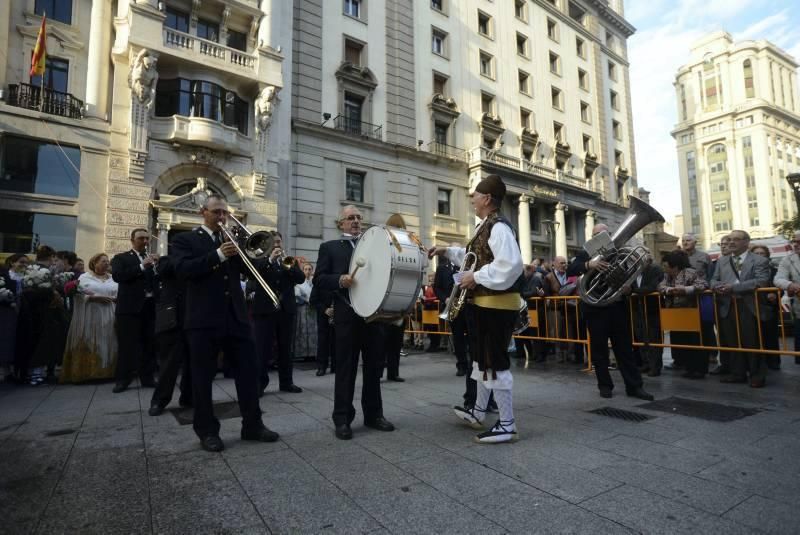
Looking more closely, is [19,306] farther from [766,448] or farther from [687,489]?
[766,448]

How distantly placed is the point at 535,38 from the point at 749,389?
3074 cm

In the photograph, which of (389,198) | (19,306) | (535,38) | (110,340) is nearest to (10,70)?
(19,306)

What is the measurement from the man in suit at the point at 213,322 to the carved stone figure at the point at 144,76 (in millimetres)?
14151

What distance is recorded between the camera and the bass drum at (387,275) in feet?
12.4

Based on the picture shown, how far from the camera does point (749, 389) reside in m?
5.88

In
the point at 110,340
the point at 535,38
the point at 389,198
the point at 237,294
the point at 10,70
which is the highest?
the point at 535,38

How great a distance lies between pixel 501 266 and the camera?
144 inches

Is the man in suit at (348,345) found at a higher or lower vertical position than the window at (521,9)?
lower

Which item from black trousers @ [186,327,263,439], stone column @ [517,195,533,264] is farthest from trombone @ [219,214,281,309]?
stone column @ [517,195,533,264]

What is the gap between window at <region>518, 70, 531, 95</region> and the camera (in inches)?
1169

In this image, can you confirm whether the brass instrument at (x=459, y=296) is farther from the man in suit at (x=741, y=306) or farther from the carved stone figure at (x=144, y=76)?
the carved stone figure at (x=144, y=76)

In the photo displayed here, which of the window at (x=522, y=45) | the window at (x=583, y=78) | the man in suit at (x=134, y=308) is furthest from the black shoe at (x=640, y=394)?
the window at (x=583, y=78)

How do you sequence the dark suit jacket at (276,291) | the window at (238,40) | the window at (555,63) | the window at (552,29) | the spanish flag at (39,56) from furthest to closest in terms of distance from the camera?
the window at (552,29), the window at (555,63), the window at (238,40), the spanish flag at (39,56), the dark suit jacket at (276,291)

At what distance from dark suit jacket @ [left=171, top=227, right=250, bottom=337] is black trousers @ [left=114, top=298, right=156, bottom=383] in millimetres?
3460
